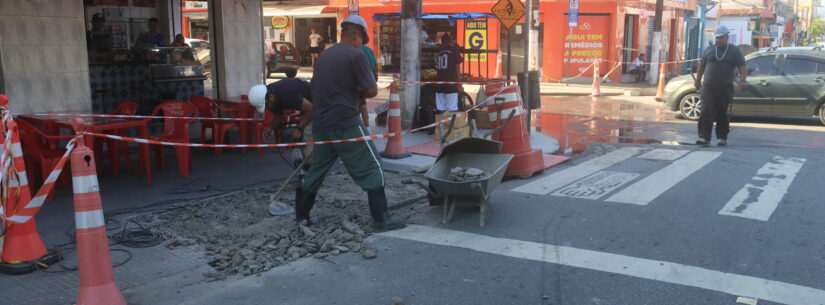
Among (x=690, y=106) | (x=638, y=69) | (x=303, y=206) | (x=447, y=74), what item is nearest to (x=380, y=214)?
(x=303, y=206)

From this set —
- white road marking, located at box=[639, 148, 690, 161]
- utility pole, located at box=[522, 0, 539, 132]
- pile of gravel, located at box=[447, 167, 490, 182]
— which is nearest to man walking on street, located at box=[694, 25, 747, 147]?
white road marking, located at box=[639, 148, 690, 161]

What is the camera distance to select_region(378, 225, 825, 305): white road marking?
4.59m

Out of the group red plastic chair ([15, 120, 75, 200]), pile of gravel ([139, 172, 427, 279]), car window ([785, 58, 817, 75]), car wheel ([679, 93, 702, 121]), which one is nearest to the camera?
pile of gravel ([139, 172, 427, 279])

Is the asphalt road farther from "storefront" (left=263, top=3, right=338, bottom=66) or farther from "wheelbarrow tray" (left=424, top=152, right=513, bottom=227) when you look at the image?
"storefront" (left=263, top=3, right=338, bottom=66)

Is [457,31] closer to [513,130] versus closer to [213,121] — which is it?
[213,121]

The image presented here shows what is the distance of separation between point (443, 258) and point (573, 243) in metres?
1.16

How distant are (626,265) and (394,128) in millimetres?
5111

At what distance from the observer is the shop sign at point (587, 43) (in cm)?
2819

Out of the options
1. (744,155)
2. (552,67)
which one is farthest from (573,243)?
(552,67)

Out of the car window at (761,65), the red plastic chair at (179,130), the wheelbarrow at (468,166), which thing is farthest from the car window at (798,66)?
the red plastic chair at (179,130)

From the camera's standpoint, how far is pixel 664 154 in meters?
10.3

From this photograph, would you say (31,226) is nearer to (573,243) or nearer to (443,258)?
(443,258)

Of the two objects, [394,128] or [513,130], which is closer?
[513,130]

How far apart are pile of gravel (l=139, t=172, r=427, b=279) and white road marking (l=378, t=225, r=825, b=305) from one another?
1.74ft
